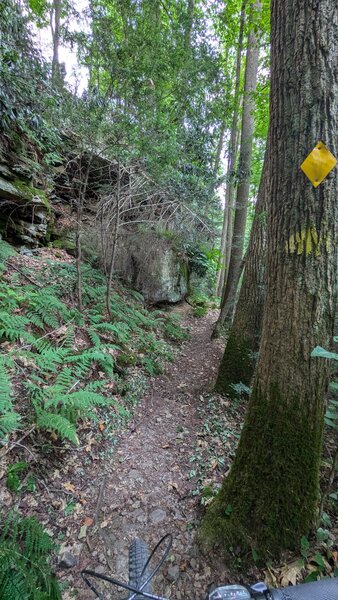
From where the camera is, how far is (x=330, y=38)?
158 centimetres

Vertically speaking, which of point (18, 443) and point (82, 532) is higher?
point (18, 443)

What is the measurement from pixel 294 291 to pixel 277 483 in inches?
51.6

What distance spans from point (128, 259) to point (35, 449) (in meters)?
5.33

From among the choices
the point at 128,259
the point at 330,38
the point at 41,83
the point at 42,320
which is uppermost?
the point at 41,83

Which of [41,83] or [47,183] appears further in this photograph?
[47,183]

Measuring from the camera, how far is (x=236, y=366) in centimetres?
409

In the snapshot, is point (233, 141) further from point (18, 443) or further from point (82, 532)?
point (82, 532)

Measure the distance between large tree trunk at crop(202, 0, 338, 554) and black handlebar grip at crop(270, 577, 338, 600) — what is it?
743mm

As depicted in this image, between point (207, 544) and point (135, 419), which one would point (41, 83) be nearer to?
point (135, 419)

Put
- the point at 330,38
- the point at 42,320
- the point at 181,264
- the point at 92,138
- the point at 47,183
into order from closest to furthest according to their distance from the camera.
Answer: the point at 330,38, the point at 42,320, the point at 92,138, the point at 47,183, the point at 181,264

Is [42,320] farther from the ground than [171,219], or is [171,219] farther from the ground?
[171,219]

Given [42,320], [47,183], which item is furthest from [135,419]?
[47,183]

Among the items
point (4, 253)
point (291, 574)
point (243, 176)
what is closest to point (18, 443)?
point (291, 574)

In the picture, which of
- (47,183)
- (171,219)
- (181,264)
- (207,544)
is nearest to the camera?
(207,544)
